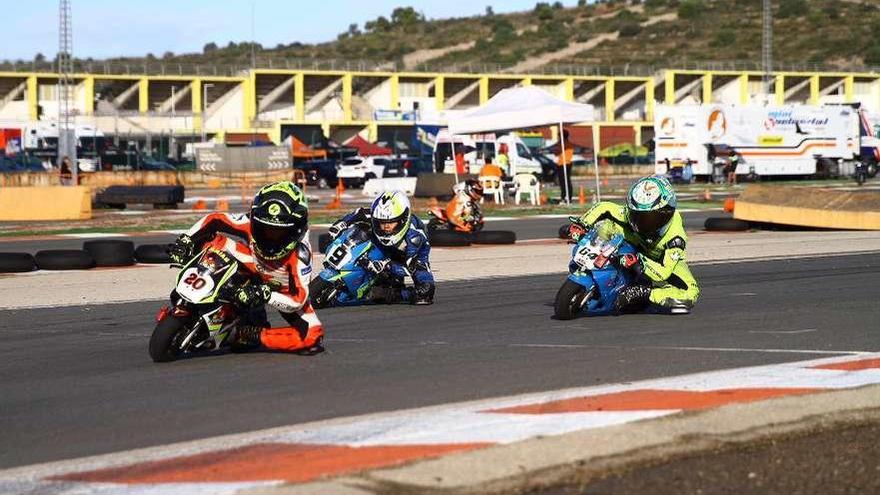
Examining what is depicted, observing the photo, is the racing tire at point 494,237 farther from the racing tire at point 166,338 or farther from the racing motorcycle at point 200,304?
the racing tire at point 166,338

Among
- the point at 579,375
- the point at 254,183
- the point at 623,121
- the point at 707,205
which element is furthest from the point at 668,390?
the point at 623,121

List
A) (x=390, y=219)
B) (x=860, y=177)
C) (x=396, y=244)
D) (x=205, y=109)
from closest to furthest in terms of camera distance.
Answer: (x=390, y=219) < (x=396, y=244) < (x=860, y=177) < (x=205, y=109)

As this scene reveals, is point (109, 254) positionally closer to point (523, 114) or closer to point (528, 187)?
point (523, 114)

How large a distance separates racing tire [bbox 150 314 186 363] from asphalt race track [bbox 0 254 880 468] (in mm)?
109

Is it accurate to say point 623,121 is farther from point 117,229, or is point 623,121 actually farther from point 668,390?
point 668,390

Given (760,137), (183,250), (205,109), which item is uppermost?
(205,109)

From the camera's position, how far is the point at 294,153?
6831 centimetres

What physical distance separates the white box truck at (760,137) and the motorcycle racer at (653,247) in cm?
4689

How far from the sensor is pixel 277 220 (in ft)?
32.2

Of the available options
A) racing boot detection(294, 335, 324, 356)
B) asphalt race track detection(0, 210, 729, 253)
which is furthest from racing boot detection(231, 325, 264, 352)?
asphalt race track detection(0, 210, 729, 253)

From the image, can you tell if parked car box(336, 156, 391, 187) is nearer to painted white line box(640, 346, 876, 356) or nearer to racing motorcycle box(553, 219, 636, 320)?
racing motorcycle box(553, 219, 636, 320)

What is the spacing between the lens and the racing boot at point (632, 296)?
12.4 m

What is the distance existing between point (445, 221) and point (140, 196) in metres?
15.5

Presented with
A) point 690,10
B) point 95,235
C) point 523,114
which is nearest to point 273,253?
point 95,235
